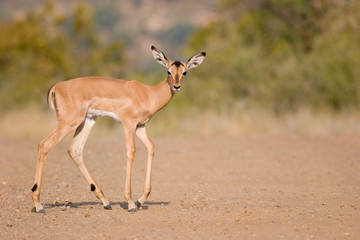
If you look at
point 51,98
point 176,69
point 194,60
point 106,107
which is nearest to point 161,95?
point 176,69

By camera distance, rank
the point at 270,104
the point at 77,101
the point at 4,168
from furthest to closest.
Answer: the point at 270,104 < the point at 4,168 < the point at 77,101

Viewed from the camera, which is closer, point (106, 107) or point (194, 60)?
point (106, 107)

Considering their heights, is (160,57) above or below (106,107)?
above

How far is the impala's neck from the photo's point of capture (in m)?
10.4

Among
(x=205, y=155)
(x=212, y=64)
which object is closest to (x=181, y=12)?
(x=212, y=64)

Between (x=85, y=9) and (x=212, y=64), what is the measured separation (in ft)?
57.4

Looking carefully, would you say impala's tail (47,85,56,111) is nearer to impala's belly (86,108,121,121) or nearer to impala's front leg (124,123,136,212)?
impala's belly (86,108,121,121)

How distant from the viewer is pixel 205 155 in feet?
55.1

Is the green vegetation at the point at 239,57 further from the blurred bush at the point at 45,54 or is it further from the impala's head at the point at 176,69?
the impala's head at the point at 176,69

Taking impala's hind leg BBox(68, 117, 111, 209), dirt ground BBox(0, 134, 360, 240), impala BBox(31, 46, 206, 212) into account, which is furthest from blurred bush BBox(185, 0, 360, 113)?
impala's hind leg BBox(68, 117, 111, 209)

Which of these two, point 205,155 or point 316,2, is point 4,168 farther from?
point 316,2

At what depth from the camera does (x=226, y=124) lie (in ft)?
75.4

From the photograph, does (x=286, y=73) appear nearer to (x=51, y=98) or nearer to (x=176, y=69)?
(x=176, y=69)

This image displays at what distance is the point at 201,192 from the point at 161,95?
211 centimetres
